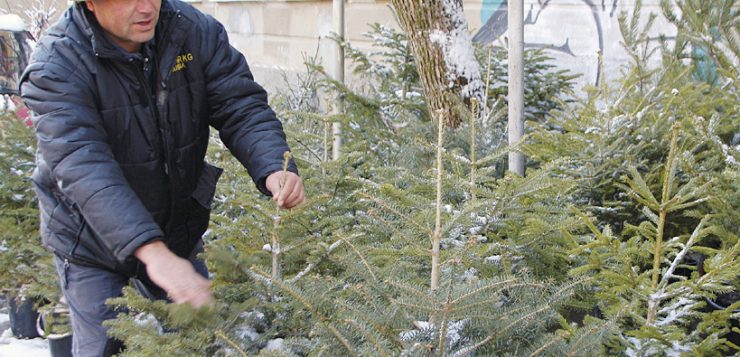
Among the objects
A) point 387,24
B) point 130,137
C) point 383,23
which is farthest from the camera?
point 383,23

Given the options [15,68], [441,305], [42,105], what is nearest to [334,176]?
[42,105]

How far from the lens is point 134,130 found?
258cm

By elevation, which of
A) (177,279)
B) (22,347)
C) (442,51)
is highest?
(442,51)

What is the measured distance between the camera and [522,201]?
3.08 meters

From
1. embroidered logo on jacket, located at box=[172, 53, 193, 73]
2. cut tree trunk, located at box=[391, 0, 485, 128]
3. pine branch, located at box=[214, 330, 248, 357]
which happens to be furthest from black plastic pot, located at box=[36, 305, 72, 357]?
cut tree trunk, located at box=[391, 0, 485, 128]

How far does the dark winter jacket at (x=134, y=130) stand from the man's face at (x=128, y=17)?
0.04 meters

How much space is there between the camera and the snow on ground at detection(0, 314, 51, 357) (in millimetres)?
4340

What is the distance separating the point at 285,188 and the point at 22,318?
2.68 metres

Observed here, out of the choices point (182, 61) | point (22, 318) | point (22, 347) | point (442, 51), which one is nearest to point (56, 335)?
point (22, 347)

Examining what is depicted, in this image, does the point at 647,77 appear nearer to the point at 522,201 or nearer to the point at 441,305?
the point at 522,201

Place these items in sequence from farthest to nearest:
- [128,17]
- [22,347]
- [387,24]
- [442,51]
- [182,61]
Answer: [387,24] < [442,51] < [22,347] < [182,61] < [128,17]

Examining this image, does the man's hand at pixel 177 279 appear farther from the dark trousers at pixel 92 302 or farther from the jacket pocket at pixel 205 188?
the jacket pocket at pixel 205 188

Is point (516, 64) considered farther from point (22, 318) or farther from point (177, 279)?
point (22, 318)

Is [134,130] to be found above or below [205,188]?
above
